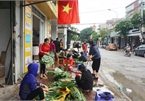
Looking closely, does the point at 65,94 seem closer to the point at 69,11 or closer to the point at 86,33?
the point at 69,11

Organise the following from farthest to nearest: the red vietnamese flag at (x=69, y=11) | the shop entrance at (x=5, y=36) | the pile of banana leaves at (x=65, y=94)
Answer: the red vietnamese flag at (x=69, y=11)
the shop entrance at (x=5, y=36)
the pile of banana leaves at (x=65, y=94)

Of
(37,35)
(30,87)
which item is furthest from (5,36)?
(37,35)

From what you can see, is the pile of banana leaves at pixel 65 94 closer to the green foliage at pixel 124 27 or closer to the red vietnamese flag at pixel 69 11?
the red vietnamese flag at pixel 69 11

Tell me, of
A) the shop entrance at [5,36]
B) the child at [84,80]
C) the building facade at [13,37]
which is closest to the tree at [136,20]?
the building facade at [13,37]

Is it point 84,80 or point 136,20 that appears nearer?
point 84,80

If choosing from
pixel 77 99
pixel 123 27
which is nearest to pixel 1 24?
pixel 77 99

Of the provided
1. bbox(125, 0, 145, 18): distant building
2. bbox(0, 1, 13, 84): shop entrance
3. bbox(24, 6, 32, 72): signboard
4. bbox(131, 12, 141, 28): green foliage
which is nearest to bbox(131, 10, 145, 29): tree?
bbox(131, 12, 141, 28): green foliage

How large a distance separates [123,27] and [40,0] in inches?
1042


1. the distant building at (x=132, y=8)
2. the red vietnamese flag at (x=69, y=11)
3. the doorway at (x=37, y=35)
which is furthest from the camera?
the distant building at (x=132, y=8)

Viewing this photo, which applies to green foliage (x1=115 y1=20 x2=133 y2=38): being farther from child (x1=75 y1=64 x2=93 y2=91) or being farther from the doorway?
child (x1=75 y1=64 x2=93 y2=91)

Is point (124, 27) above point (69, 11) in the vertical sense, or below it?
above

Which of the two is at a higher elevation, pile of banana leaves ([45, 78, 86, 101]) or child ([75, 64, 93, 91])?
child ([75, 64, 93, 91])

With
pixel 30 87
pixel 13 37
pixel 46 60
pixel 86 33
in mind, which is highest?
pixel 86 33

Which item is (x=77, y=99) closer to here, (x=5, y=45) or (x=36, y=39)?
(x=5, y=45)
